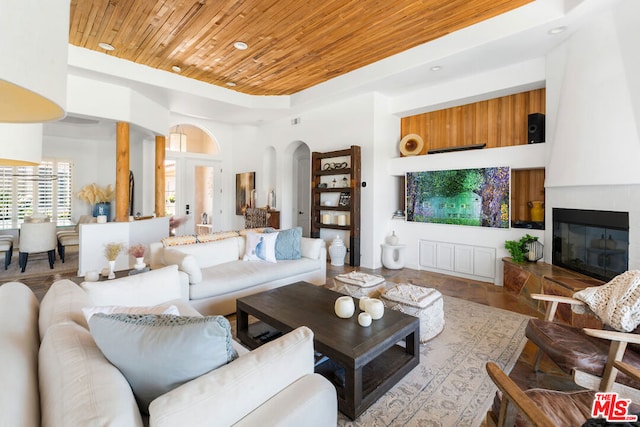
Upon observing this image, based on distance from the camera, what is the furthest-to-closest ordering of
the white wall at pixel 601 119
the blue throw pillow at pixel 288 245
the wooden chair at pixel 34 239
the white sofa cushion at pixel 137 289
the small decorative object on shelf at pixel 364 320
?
the wooden chair at pixel 34 239, the blue throw pillow at pixel 288 245, the white wall at pixel 601 119, the small decorative object on shelf at pixel 364 320, the white sofa cushion at pixel 137 289

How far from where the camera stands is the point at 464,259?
15.4ft

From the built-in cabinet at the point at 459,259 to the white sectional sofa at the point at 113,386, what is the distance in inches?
159

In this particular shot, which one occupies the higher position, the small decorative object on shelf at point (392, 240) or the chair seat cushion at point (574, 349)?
the small decorative object on shelf at point (392, 240)

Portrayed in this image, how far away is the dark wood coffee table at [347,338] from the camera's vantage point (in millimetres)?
1774

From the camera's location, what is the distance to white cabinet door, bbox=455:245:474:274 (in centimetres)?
464

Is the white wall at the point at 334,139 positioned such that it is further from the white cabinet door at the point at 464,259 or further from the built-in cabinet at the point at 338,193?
the white cabinet door at the point at 464,259

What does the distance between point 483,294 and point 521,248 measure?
0.82 meters

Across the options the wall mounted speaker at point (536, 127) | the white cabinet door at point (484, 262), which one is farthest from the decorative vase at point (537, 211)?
the wall mounted speaker at point (536, 127)

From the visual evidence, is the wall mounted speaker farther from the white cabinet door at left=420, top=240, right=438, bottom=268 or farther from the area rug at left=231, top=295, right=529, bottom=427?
the area rug at left=231, top=295, right=529, bottom=427

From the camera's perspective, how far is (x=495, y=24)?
11.4ft

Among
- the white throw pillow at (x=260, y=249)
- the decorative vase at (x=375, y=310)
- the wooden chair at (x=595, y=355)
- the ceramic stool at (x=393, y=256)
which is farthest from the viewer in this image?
the ceramic stool at (x=393, y=256)

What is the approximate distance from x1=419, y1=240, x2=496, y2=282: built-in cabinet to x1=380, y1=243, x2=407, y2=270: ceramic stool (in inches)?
13.4

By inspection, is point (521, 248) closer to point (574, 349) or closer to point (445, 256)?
point (445, 256)

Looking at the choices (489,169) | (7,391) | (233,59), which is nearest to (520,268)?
(489,169)
